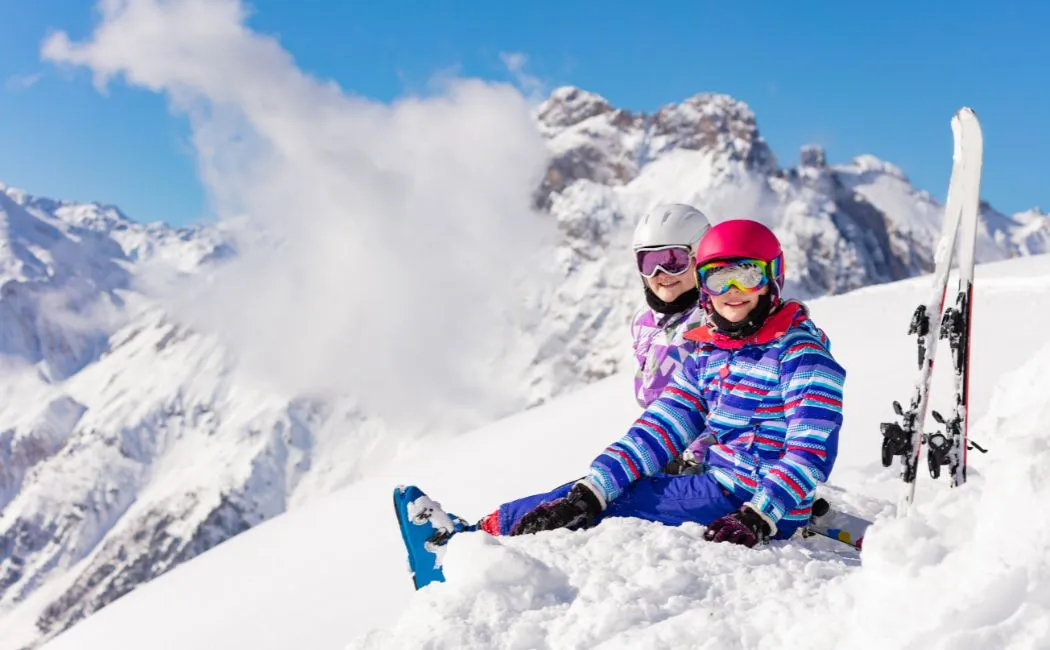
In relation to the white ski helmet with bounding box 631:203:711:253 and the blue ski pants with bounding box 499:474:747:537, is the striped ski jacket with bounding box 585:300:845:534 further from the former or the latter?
the white ski helmet with bounding box 631:203:711:253

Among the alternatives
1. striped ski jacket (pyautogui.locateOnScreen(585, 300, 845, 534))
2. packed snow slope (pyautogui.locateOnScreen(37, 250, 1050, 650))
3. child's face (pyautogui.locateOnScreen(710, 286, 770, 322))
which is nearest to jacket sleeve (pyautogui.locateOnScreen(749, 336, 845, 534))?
striped ski jacket (pyautogui.locateOnScreen(585, 300, 845, 534))

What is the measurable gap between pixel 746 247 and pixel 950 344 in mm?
1196

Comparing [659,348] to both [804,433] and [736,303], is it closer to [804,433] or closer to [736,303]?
[736,303]

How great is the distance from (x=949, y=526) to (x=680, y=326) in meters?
3.31

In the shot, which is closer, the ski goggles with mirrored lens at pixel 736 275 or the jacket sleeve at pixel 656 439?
the jacket sleeve at pixel 656 439

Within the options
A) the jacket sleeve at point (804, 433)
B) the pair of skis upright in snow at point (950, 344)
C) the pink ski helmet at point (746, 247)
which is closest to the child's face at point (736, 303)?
the pink ski helmet at point (746, 247)

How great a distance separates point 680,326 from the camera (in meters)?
5.46

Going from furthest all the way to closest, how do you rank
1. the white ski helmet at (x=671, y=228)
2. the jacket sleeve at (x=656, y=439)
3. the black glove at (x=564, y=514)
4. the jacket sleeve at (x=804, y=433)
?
the white ski helmet at (x=671, y=228) < the jacket sleeve at (x=656, y=439) < the black glove at (x=564, y=514) < the jacket sleeve at (x=804, y=433)

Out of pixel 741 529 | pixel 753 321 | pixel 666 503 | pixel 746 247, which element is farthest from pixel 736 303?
pixel 741 529

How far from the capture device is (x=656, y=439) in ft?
13.9

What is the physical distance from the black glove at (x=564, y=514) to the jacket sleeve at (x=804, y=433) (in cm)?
74

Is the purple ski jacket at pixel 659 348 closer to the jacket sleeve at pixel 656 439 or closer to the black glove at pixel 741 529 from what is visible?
the jacket sleeve at pixel 656 439

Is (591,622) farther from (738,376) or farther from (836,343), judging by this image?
(836,343)

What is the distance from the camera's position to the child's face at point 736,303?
4109mm
